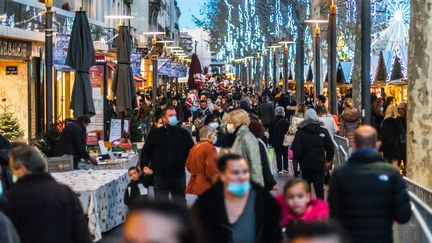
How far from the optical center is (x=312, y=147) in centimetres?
1510

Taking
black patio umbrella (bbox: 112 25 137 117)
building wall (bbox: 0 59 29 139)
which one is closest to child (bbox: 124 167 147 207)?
black patio umbrella (bbox: 112 25 137 117)

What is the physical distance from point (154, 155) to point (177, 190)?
0.54 meters

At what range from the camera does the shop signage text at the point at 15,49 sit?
26.3 m

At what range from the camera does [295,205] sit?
6.97 meters

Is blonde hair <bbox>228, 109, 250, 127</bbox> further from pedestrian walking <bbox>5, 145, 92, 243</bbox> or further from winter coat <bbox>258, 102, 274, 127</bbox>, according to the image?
winter coat <bbox>258, 102, 274, 127</bbox>

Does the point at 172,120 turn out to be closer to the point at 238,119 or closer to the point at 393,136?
the point at 238,119

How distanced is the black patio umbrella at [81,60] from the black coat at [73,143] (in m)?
3.86

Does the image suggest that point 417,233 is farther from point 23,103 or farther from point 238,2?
point 238,2

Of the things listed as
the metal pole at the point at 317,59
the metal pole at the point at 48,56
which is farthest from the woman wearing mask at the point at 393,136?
the metal pole at the point at 317,59

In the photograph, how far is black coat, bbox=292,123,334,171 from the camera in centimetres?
1505

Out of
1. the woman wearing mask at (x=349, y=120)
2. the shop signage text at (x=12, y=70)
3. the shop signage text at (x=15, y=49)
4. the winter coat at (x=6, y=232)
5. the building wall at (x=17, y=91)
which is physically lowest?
the winter coat at (x=6, y=232)

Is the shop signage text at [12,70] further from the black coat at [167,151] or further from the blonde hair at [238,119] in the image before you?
the blonde hair at [238,119]

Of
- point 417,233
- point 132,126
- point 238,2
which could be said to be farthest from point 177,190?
point 238,2

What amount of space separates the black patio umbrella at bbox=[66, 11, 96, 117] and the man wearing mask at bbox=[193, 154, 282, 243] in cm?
1234
